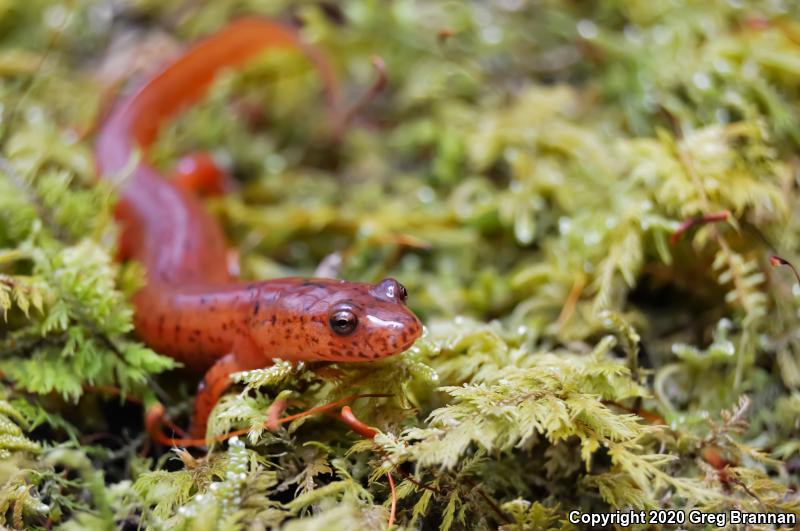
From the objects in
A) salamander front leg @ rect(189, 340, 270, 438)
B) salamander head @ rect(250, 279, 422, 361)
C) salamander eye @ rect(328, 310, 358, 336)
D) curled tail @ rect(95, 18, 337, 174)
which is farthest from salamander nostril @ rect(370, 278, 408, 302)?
curled tail @ rect(95, 18, 337, 174)

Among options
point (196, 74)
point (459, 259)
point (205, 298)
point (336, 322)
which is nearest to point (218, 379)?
point (205, 298)

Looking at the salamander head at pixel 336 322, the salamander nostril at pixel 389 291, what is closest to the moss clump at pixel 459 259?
the salamander head at pixel 336 322

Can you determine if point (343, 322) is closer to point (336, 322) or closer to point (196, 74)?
point (336, 322)

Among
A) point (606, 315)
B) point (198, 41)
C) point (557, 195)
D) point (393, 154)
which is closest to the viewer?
point (606, 315)

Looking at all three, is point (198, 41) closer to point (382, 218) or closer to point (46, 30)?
point (46, 30)

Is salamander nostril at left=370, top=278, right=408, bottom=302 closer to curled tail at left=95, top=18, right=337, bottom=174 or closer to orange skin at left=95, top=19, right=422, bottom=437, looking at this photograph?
orange skin at left=95, top=19, right=422, bottom=437

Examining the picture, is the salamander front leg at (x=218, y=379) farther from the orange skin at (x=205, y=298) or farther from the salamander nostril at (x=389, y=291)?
the salamander nostril at (x=389, y=291)

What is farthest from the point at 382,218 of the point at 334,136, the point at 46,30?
the point at 46,30

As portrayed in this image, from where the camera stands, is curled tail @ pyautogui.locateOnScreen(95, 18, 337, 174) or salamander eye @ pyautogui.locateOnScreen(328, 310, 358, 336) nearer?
salamander eye @ pyautogui.locateOnScreen(328, 310, 358, 336)
